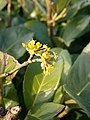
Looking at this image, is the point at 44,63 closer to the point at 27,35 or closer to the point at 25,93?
the point at 25,93

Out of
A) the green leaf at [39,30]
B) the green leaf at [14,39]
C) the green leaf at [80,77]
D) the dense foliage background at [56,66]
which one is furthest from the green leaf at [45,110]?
the green leaf at [39,30]

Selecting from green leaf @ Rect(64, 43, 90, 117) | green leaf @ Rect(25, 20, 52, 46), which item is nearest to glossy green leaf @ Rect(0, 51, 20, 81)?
green leaf @ Rect(64, 43, 90, 117)

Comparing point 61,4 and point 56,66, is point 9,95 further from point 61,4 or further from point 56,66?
point 61,4

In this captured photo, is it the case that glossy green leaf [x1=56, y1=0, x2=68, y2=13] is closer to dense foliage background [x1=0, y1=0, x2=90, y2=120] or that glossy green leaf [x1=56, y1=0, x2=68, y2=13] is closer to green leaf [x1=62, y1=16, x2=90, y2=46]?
dense foliage background [x1=0, y1=0, x2=90, y2=120]

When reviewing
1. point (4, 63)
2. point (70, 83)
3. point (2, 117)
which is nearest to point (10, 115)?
point (2, 117)

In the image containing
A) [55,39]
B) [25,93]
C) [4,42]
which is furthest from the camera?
[55,39]

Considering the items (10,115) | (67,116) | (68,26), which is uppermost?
(10,115)

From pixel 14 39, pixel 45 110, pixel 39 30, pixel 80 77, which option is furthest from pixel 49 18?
pixel 45 110

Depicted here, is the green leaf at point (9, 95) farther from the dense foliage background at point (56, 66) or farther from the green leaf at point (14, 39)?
the green leaf at point (14, 39)
